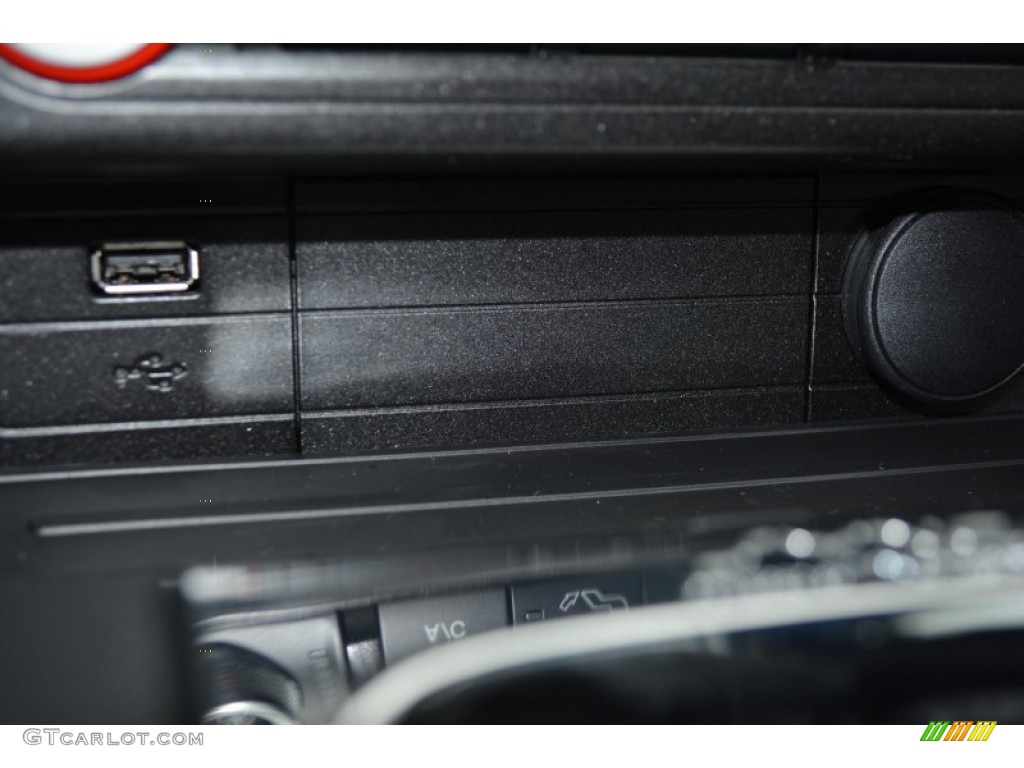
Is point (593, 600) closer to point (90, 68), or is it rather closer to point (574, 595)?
point (574, 595)

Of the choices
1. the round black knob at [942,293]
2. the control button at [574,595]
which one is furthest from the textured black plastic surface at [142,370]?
the round black knob at [942,293]

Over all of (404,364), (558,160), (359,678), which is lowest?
(359,678)

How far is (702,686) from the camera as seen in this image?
539mm

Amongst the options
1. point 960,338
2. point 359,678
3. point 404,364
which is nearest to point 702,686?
point 359,678

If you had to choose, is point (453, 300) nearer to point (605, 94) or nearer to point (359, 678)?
point (605, 94)

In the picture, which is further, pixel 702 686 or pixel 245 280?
pixel 245 280

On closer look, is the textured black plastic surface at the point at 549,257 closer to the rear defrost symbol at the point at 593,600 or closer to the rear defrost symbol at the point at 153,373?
the rear defrost symbol at the point at 153,373

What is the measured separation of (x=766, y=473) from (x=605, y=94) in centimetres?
34

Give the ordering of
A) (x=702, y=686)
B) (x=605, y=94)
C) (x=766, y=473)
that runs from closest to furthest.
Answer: (x=702, y=686) → (x=605, y=94) → (x=766, y=473)

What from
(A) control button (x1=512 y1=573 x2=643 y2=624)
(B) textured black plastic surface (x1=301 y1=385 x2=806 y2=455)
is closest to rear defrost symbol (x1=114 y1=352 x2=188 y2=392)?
(B) textured black plastic surface (x1=301 y1=385 x2=806 y2=455)

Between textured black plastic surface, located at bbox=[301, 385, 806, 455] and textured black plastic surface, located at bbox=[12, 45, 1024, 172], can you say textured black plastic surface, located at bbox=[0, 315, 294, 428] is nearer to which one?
textured black plastic surface, located at bbox=[301, 385, 806, 455]

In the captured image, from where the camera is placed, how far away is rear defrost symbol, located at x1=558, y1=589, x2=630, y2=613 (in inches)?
25.1

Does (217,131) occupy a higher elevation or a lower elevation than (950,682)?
higher
